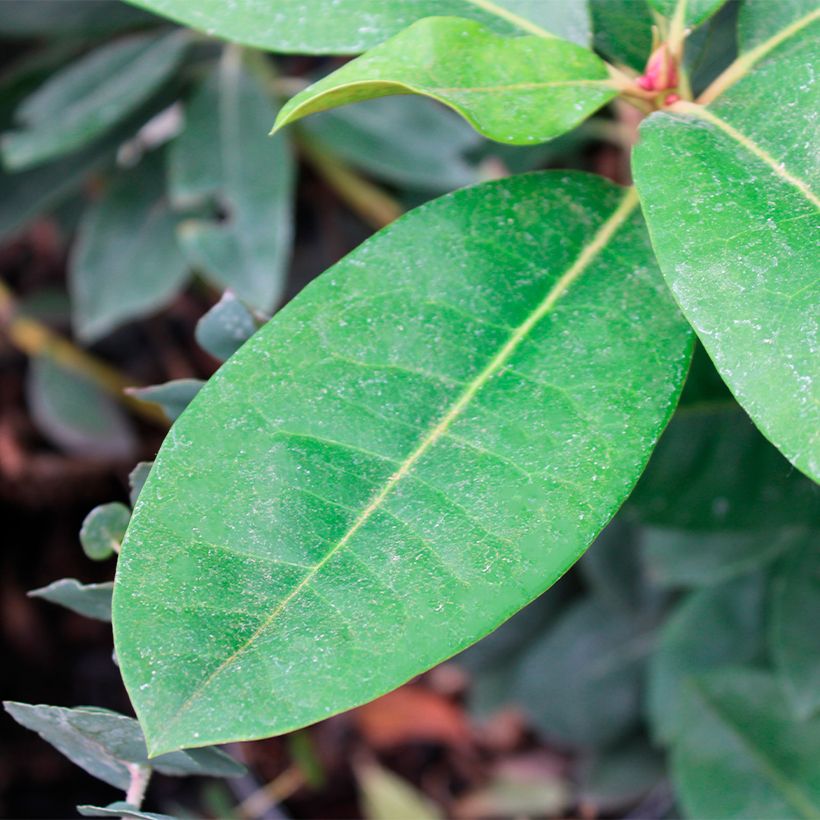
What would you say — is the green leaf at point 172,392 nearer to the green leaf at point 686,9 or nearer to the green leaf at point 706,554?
the green leaf at point 686,9

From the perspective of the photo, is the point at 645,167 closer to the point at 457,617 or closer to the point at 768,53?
the point at 768,53

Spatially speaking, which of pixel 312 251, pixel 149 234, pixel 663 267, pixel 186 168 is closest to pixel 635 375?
pixel 663 267

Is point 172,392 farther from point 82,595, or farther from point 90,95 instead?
point 90,95

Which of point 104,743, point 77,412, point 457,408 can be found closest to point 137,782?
point 104,743

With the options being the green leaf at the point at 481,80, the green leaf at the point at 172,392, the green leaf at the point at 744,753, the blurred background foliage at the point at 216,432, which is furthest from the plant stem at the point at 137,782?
the green leaf at the point at 744,753

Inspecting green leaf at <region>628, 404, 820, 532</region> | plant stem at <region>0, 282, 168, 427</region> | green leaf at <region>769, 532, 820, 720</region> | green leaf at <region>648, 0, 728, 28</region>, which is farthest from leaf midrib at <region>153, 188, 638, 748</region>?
plant stem at <region>0, 282, 168, 427</region>

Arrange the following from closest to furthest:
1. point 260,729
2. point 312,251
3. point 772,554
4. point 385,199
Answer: point 260,729, point 772,554, point 385,199, point 312,251

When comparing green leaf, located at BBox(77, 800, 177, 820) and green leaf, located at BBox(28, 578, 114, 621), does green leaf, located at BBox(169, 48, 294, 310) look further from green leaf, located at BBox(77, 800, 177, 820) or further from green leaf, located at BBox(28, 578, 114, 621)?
green leaf, located at BBox(77, 800, 177, 820)
